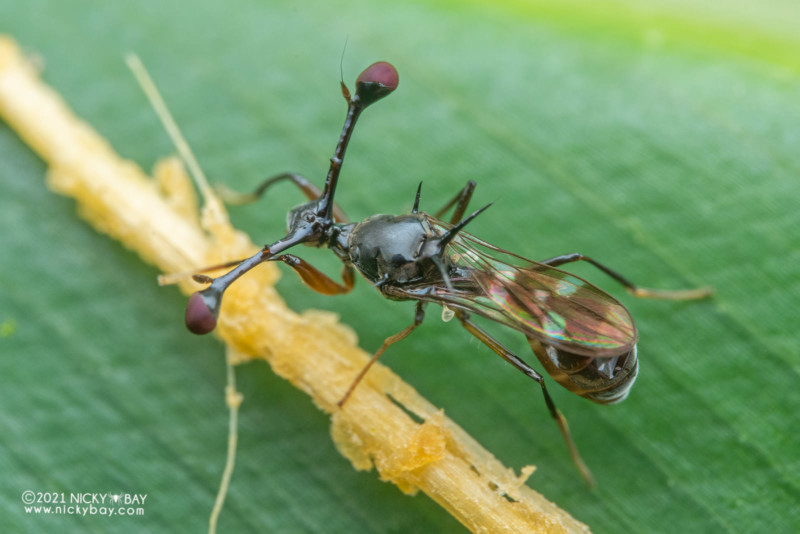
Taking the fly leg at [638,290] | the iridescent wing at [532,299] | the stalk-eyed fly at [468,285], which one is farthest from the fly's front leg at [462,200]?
the fly leg at [638,290]

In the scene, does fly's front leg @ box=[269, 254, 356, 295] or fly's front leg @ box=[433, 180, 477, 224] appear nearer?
fly's front leg @ box=[269, 254, 356, 295]

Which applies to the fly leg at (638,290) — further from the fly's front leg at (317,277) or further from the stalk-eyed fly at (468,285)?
the fly's front leg at (317,277)

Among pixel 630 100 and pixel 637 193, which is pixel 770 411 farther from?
pixel 630 100

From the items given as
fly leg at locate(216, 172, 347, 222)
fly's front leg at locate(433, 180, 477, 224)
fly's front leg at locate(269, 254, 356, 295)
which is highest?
fly leg at locate(216, 172, 347, 222)

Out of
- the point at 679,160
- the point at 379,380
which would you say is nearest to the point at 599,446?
the point at 379,380

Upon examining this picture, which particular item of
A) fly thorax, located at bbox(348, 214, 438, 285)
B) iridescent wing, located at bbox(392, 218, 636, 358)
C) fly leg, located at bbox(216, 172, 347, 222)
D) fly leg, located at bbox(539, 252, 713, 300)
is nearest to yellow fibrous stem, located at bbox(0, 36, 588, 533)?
fly leg, located at bbox(216, 172, 347, 222)

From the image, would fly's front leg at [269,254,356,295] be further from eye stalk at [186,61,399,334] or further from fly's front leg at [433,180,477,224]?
fly's front leg at [433,180,477,224]
